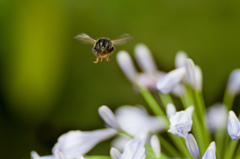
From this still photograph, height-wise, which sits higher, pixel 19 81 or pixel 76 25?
pixel 76 25

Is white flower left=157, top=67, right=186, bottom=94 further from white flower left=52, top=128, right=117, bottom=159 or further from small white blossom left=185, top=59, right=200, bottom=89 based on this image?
white flower left=52, top=128, right=117, bottom=159

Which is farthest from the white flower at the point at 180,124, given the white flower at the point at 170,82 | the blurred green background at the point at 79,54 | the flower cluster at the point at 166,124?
the blurred green background at the point at 79,54

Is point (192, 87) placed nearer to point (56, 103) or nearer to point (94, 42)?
point (94, 42)

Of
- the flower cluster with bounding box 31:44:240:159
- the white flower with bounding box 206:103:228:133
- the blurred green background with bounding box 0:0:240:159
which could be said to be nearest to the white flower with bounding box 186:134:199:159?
the flower cluster with bounding box 31:44:240:159

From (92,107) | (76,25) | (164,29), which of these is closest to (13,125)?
(92,107)

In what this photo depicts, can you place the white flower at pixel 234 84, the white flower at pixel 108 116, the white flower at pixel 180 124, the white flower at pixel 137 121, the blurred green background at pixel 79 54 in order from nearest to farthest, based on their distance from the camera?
the white flower at pixel 180 124 < the white flower at pixel 108 116 < the white flower at pixel 234 84 < the white flower at pixel 137 121 < the blurred green background at pixel 79 54

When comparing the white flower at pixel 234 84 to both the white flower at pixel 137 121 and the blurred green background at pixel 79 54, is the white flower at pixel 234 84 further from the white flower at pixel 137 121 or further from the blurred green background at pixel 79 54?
the blurred green background at pixel 79 54
